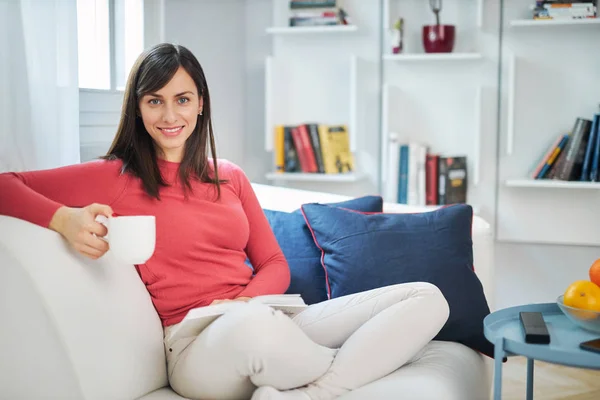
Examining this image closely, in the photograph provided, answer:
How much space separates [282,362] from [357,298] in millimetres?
376

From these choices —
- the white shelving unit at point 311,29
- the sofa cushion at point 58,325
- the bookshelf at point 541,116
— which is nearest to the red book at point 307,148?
the white shelving unit at point 311,29

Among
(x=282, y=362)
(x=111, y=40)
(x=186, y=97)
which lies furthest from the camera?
(x=111, y=40)

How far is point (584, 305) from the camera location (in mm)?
1724

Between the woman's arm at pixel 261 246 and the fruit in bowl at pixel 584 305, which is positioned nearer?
the fruit in bowl at pixel 584 305

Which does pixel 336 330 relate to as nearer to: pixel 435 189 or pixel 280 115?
pixel 435 189

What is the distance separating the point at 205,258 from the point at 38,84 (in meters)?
0.66

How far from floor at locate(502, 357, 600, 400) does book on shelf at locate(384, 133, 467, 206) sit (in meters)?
0.81

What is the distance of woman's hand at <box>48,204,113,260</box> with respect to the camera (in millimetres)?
1541

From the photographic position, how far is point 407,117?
3.63m

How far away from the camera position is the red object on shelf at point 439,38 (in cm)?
343

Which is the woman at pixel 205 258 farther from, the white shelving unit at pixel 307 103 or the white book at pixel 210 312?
the white shelving unit at pixel 307 103

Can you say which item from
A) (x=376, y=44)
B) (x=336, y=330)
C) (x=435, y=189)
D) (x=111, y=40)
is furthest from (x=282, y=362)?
(x=376, y=44)

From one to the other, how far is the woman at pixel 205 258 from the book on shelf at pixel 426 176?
1596 millimetres

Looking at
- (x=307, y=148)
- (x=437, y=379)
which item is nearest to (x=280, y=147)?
(x=307, y=148)
